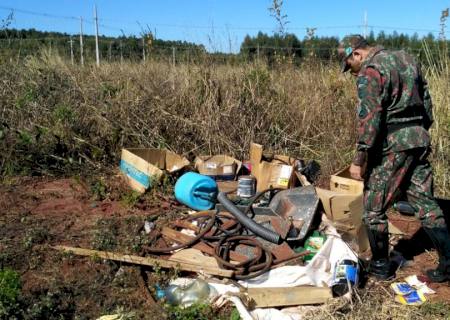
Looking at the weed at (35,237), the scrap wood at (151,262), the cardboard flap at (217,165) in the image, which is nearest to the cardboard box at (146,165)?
the cardboard flap at (217,165)

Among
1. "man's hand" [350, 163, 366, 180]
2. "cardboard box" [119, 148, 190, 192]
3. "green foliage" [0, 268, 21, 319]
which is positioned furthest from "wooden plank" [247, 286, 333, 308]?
"cardboard box" [119, 148, 190, 192]

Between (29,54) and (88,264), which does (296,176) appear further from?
(29,54)

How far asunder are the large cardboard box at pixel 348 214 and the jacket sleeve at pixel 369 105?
104 centimetres

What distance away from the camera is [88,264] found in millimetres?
3973

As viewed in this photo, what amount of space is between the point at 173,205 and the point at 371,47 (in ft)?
9.64

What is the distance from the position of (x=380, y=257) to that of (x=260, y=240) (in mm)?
1061

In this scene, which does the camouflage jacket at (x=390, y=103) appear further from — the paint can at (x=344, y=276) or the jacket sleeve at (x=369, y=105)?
the paint can at (x=344, y=276)

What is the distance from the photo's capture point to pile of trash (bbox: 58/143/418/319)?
354 centimetres

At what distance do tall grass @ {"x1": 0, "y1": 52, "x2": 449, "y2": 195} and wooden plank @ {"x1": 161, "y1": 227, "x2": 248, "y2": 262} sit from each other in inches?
97.7

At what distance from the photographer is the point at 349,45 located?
373 cm

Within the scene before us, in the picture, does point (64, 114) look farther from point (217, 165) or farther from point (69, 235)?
point (69, 235)

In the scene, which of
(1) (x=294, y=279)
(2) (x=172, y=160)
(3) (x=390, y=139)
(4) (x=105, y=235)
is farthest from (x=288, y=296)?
(2) (x=172, y=160)

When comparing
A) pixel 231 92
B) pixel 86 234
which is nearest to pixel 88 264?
pixel 86 234

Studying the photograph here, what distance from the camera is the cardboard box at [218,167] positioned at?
237 inches
